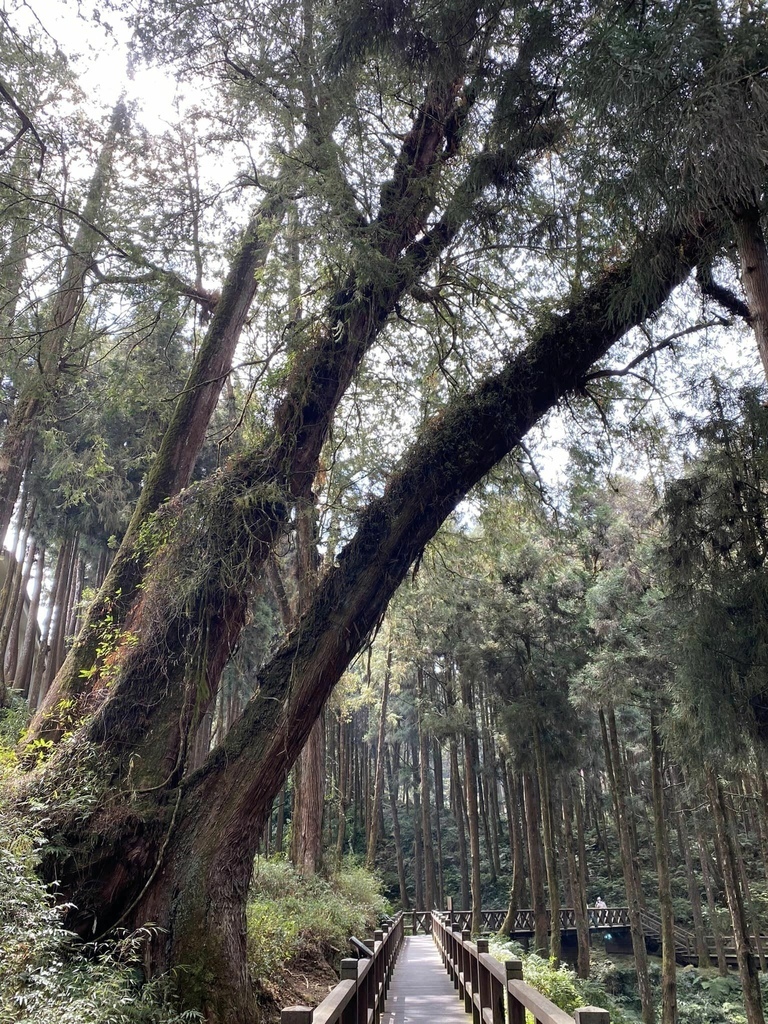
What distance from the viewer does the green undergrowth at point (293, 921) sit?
5.72m

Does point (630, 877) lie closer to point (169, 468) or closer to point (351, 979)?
point (351, 979)

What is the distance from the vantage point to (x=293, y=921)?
24.6 feet

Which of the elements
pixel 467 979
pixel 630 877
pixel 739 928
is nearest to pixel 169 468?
pixel 467 979

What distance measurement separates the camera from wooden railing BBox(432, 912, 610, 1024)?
8.77 ft

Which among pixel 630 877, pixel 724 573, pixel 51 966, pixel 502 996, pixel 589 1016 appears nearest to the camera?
pixel 589 1016

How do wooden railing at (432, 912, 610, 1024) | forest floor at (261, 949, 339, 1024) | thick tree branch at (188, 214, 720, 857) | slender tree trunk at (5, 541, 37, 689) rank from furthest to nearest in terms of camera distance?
slender tree trunk at (5, 541, 37, 689) < forest floor at (261, 949, 339, 1024) < thick tree branch at (188, 214, 720, 857) < wooden railing at (432, 912, 610, 1024)

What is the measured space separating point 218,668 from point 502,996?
324 centimetres

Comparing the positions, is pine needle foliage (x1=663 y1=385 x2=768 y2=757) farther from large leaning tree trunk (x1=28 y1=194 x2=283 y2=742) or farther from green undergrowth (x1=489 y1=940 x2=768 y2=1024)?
green undergrowth (x1=489 y1=940 x2=768 y2=1024)

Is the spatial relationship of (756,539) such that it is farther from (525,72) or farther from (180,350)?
(180,350)

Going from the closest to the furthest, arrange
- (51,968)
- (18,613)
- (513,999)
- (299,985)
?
(51,968) < (513,999) < (299,985) < (18,613)

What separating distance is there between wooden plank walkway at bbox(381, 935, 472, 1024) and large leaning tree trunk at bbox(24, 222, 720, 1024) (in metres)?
4.04

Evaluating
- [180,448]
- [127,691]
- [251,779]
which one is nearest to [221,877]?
[251,779]

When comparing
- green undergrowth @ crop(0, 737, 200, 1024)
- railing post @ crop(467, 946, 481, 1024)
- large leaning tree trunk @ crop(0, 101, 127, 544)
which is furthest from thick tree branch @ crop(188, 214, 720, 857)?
large leaning tree trunk @ crop(0, 101, 127, 544)

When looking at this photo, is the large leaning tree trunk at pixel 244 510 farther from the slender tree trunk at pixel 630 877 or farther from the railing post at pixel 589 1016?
the slender tree trunk at pixel 630 877
